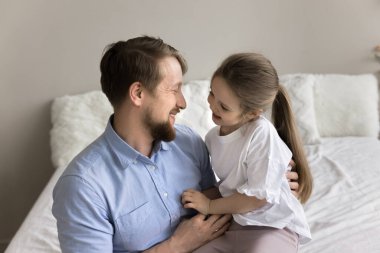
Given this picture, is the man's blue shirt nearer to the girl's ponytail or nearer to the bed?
the girl's ponytail

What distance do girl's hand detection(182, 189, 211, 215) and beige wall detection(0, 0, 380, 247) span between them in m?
1.22

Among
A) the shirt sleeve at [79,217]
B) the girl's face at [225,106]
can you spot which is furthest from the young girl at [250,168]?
the shirt sleeve at [79,217]

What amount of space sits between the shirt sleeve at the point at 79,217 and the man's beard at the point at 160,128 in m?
0.25

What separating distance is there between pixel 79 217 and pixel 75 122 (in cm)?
117

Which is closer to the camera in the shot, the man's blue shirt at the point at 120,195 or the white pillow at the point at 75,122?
the man's blue shirt at the point at 120,195

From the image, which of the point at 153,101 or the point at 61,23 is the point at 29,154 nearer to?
the point at 61,23

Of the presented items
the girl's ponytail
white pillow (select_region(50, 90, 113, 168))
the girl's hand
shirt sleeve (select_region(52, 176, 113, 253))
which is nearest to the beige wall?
white pillow (select_region(50, 90, 113, 168))

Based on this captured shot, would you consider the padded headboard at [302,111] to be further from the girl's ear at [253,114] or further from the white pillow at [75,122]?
the girl's ear at [253,114]

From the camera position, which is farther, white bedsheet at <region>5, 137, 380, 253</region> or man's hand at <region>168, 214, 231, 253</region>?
white bedsheet at <region>5, 137, 380, 253</region>

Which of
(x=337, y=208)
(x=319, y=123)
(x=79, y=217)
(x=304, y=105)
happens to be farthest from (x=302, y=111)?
(x=79, y=217)

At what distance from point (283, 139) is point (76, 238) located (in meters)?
0.67

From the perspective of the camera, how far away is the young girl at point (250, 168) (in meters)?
1.17

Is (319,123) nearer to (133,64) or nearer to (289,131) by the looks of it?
(289,131)

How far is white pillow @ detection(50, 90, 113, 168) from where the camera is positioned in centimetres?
218
